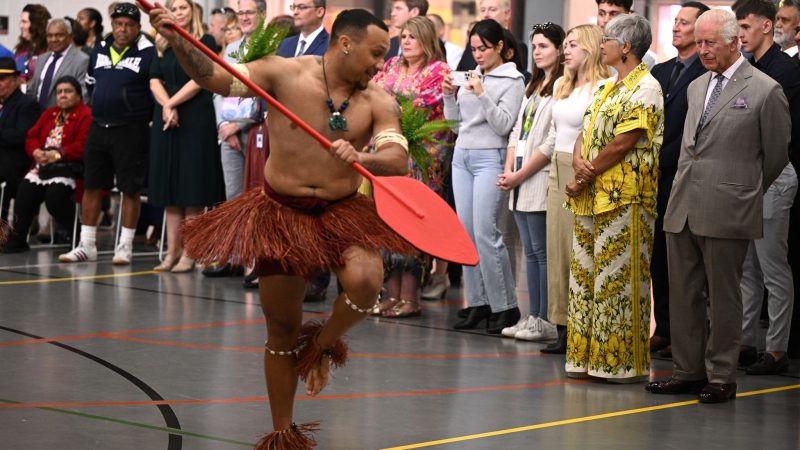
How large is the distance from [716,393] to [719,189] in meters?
0.98

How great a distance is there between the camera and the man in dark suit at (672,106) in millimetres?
6820

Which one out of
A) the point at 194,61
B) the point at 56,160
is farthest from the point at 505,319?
the point at 56,160

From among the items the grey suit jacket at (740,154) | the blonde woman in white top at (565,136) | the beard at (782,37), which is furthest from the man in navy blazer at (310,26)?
the grey suit jacket at (740,154)

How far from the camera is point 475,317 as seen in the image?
7938mm

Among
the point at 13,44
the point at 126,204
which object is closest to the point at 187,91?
the point at 126,204

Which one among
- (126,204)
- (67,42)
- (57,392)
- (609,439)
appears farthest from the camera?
(67,42)

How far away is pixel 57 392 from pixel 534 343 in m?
2.95

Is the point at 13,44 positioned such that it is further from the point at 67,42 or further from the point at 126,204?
the point at 126,204

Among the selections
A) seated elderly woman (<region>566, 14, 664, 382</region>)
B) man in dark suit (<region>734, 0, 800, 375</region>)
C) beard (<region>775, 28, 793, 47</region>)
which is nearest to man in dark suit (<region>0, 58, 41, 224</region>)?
seated elderly woman (<region>566, 14, 664, 382</region>)

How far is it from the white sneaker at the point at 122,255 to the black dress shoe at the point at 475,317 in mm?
3509

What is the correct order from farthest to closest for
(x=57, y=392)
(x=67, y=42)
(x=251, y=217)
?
1. (x=67, y=42)
2. (x=57, y=392)
3. (x=251, y=217)

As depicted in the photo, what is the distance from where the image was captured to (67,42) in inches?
454

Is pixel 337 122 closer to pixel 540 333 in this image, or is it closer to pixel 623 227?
pixel 623 227

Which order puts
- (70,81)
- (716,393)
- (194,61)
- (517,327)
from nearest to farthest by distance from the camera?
(194,61) < (716,393) < (517,327) < (70,81)
